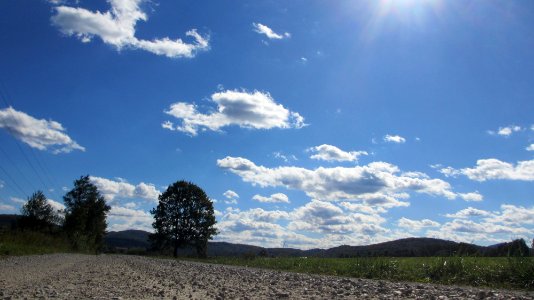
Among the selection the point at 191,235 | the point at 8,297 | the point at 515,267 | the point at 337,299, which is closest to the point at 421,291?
the point at 337,299

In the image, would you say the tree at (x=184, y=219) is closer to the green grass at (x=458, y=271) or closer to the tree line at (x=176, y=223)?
the tree line at (x=176, y=223)

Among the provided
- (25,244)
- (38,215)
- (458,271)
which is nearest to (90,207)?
(38,215)

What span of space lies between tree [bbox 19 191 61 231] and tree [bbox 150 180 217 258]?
74.0ft

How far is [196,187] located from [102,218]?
2531 cm

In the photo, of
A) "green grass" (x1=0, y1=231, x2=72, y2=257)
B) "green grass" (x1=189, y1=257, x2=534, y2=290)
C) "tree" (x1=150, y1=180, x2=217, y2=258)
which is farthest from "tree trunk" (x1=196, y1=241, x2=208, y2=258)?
"green grass" (x1=189, y1=257, x2=534, y2=290)

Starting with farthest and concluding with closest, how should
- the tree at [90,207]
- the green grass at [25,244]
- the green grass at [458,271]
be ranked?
the tree at [90,207] → the green grass at [25,244] → the green grass at [458,271]

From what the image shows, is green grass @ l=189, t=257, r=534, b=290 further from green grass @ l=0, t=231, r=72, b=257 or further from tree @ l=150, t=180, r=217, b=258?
tree @ l=150, t=180, r=217, b=258

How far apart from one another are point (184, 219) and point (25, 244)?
105 feet

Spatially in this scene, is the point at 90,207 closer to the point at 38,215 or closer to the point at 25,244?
the point at 38,215

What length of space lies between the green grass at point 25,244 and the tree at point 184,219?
1563 centimetres

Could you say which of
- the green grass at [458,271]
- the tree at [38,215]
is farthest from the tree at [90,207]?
the green grass at [458,271]

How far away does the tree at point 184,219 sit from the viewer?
239 feet

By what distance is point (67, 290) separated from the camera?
11.1 m

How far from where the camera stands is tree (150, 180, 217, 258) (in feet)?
239
